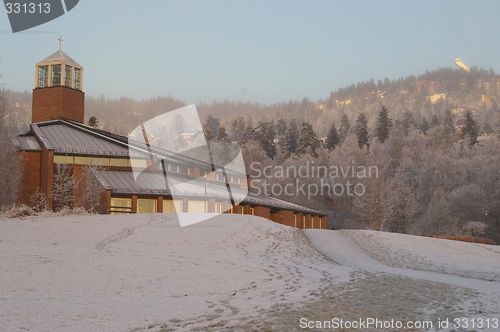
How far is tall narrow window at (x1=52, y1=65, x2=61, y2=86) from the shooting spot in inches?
Result: 1940

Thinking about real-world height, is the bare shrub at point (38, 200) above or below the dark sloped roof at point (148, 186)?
below

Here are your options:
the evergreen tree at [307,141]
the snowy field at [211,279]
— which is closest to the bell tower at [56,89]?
the snowy field at [211,279]

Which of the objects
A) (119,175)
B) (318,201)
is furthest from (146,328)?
(318,201)

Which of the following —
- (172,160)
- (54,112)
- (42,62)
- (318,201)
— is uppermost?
(42,62)

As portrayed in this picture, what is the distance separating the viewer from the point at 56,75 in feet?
162

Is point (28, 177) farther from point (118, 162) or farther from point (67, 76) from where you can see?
point (67, 76)

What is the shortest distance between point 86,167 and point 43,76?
56.9 feet

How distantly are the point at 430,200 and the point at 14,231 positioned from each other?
71.5m

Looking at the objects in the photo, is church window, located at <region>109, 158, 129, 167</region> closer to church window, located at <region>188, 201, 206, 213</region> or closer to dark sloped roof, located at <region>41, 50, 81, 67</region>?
church window, located at <region>188, 201, 206, 213</region>

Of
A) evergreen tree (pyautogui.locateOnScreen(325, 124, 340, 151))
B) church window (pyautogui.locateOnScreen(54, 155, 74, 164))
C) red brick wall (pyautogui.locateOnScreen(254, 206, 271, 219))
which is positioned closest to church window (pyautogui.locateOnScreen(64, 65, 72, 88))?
church window (pyautogui.locateOnScreen(54, 155, 74, 164))

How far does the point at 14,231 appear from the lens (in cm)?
2288

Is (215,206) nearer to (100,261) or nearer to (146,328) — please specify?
(100,261)

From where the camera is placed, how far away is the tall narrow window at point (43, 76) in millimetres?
49719

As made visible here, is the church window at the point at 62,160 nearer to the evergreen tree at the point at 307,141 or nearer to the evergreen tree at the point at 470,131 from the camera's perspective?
the evergreen tree at the point at 307,141
